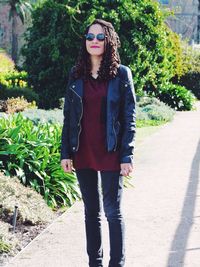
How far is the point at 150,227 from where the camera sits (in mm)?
5996

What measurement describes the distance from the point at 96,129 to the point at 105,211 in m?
0.55

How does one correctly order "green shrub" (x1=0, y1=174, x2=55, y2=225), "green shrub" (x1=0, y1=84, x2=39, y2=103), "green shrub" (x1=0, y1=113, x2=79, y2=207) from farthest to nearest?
"green shrub" (x1=0, y1=84, x2=39, y2=103)
"green shrub" (x1=0, y1=113, x2=79, y2=207)
"green shrub" (x1=0, y1=174, x2=55, y2=225)

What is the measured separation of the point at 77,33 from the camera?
15.4 meters

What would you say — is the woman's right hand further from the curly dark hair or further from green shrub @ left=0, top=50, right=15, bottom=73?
green shrub @ left=0, top=50, right=15, bottom=73

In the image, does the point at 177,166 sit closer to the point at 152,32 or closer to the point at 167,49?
the point at 152,32

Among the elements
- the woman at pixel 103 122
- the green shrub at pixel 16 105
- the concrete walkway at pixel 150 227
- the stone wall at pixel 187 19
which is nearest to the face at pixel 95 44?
the woman at pixel 103 122

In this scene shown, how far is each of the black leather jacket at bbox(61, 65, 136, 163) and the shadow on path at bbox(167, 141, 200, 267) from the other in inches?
47.6

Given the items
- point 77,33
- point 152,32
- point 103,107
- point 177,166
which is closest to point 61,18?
point 77,33

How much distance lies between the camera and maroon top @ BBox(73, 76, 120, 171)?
416 cm

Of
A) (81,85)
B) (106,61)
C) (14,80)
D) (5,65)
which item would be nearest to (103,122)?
(81,85)

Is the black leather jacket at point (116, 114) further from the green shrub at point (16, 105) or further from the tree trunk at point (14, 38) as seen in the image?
the tree trunk at point (14, 38)

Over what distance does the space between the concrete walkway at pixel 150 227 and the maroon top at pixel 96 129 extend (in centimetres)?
108

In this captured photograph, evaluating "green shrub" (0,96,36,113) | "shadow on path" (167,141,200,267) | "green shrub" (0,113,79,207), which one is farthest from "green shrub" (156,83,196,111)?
"green shrub" (0,113,79,207)

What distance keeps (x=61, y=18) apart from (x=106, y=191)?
11.9m
